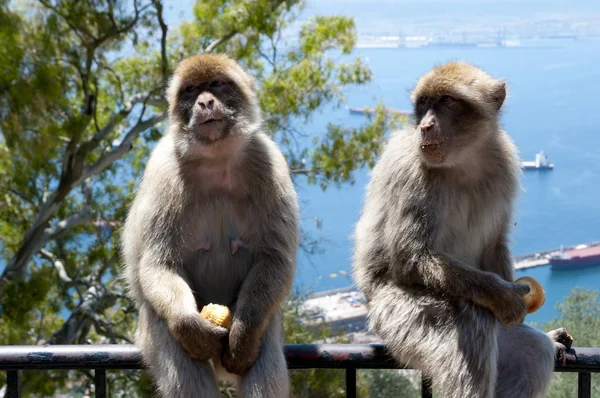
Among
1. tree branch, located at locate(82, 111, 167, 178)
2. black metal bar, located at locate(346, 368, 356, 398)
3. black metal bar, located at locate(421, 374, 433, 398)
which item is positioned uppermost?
tree branch, located at locate(82, 111, 167, 178)

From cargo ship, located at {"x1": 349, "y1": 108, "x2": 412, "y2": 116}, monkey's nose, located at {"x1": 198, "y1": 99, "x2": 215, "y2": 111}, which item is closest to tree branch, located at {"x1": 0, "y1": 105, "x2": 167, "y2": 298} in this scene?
cargo ship, located at {"x1": 349, "y1": 108, "x2": 412, "y2": 116}

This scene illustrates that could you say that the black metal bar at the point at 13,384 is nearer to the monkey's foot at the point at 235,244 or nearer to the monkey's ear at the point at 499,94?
the monkey's foot at the point at 235,244

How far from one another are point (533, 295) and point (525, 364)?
0.90 feet

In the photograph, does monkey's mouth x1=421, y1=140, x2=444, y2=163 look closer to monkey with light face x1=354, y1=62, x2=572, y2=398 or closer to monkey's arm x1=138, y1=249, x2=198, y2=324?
monkey with light face x1=354, y1=62, x2=572, y2=398

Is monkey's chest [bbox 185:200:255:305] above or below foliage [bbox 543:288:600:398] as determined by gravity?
above

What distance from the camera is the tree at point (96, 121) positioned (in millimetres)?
10562

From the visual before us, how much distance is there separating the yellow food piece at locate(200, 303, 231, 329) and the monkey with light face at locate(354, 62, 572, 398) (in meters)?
0.56

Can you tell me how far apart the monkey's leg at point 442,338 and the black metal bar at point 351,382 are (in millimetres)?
320

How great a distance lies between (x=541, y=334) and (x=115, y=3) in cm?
922

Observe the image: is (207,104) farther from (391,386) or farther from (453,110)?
(391,386)

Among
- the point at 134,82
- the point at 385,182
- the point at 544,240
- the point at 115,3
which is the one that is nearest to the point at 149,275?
the point at 385,182

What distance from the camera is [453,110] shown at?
2.92 meters

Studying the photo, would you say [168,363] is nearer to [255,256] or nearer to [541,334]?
[255,256]

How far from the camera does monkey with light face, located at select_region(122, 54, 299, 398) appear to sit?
9.43 feet
